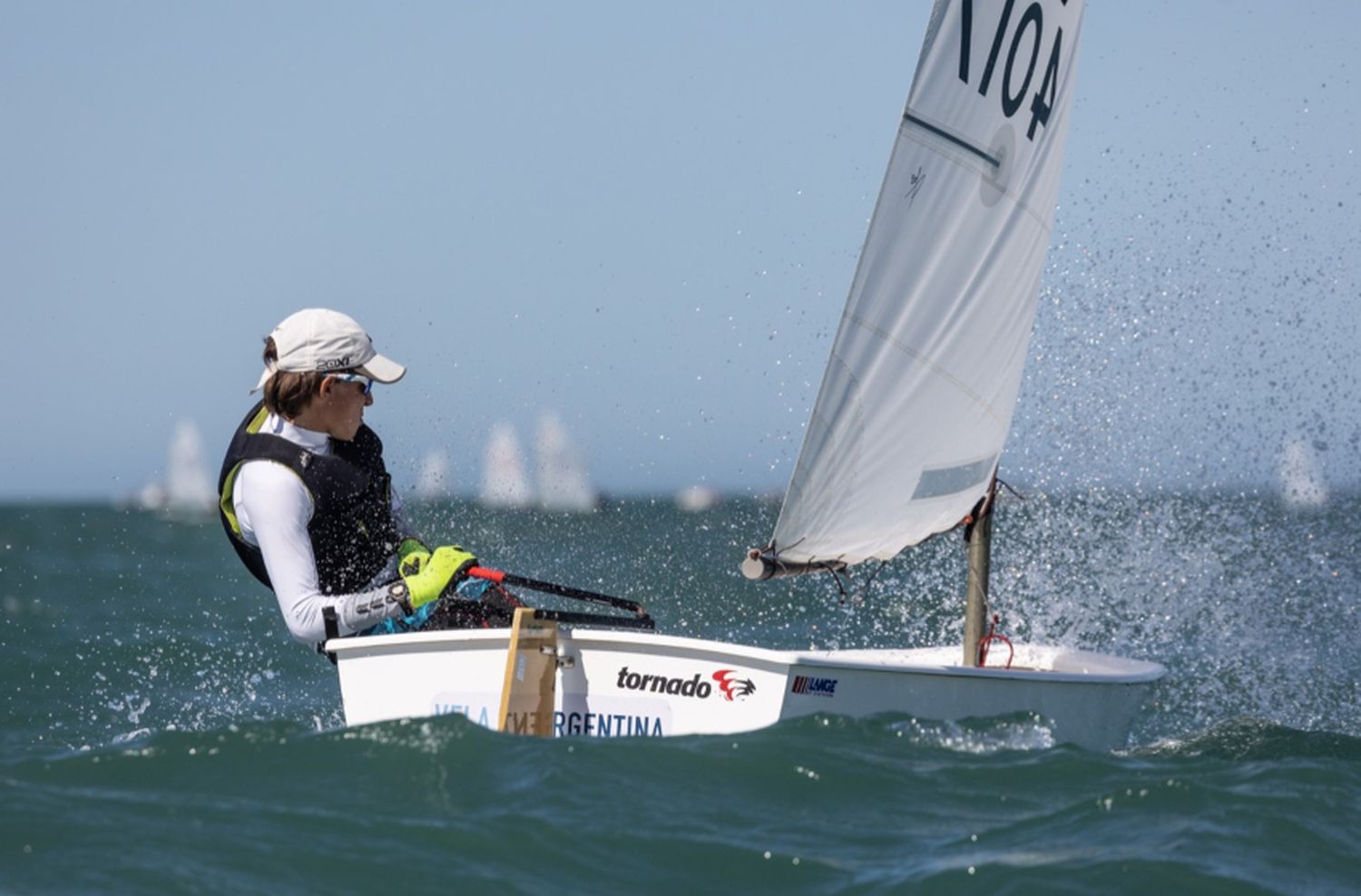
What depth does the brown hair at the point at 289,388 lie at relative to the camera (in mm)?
4824

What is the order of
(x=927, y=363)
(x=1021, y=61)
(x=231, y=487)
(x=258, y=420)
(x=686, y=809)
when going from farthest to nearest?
(x=1021, y=61) → (x=927, y=363) → (x=258, y=420) → (x=231, y=487) → (x=686, y=809)

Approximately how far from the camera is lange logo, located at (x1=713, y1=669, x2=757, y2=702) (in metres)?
4.63

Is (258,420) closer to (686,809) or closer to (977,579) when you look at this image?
(686,809)

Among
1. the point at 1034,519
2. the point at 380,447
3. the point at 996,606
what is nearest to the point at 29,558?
the point at 1034,519

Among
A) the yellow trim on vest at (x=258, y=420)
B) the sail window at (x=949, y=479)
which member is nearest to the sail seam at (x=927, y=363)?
the sail window at (x=949, y=479)

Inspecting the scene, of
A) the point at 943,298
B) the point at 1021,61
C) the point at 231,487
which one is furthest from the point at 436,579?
the point at 1021,61

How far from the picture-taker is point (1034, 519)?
24703 millimetres

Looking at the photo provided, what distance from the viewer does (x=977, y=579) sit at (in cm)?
604

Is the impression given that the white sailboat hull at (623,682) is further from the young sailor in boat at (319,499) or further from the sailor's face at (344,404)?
the sailor's face at (344,404)

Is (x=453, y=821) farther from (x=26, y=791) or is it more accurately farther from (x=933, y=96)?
(x=933, y=96)

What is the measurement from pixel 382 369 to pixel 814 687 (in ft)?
5.28

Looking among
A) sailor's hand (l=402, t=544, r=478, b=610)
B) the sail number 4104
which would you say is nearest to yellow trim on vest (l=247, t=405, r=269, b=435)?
sailor's hand (l=402, t=544, r=478, b=610)

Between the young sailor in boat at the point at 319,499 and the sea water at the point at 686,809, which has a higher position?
the young sailor in boat at the point at 319,499

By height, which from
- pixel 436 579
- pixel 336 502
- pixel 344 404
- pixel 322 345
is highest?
pixel 322 345
